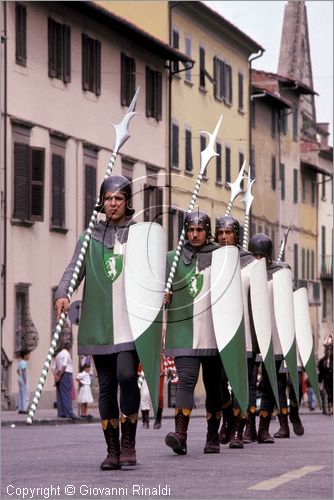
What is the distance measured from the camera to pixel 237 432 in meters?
17.0

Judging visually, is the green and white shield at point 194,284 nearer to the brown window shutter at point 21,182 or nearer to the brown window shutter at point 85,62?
the brown window shutter at point 21,182

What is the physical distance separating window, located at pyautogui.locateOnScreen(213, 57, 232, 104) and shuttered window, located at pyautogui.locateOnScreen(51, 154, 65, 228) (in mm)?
19076

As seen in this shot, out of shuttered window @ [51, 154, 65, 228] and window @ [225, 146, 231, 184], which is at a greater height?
window @ [225, 146, 231, 184]

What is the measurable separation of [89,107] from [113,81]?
7.72ft

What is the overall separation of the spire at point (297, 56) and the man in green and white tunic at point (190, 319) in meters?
71.5

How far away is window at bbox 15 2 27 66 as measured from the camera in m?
42.0

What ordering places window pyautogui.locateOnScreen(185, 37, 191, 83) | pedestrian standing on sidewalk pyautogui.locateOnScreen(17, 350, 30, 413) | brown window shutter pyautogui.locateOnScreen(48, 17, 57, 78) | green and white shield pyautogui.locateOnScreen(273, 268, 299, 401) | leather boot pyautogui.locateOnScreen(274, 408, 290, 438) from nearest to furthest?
green and white shield pyautogui.locateOnScreen(273, 268, 299, 401), leather boot pyautogui.locateOnScreen(274, 408, 290, 438), pedestrian standing on sidewalk pyautogui.locateOnScreen(17, 350, 30, 413), brown window shutter pyautogui.locateOnScreen(48, 17, 57, 78), window pyautogui.locateOnScreen(185, 37, 191, 83)

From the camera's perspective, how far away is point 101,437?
2052 cm

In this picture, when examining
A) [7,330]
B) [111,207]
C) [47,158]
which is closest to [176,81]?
[47,158]

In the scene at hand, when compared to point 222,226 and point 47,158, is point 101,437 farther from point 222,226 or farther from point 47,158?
point 47,158

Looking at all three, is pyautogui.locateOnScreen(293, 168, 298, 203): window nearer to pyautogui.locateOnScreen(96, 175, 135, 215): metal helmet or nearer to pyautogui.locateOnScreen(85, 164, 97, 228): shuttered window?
pyautogui.locateOnScreen(85, 164, 97, 228): shuttered window

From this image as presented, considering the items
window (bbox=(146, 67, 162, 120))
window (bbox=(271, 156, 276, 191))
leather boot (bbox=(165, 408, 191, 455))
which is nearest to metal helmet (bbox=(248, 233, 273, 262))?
leather boot (bbox=(165, 408, 191, 455))

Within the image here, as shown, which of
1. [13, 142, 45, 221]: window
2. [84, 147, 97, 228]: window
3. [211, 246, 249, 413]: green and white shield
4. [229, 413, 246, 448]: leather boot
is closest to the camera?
[211, 246, 249, 413]: green and white shield

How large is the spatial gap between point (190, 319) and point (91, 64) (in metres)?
33.4
